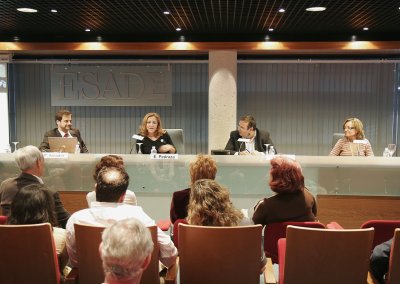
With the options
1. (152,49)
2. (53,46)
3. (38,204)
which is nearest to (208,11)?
(152,49)

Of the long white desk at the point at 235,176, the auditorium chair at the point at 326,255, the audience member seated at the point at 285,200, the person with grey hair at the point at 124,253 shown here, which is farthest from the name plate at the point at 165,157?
the person with grey hair at the point at 124,253


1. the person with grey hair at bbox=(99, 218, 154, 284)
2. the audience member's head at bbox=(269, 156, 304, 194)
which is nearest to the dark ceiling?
the audience member's head at bbox=(269, 156, 304, 194)

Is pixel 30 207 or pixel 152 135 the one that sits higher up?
pixel 152 135

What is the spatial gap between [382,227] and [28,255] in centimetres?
199

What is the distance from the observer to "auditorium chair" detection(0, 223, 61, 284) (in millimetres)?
2340

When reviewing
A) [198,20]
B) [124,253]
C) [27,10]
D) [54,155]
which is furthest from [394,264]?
[27,10]

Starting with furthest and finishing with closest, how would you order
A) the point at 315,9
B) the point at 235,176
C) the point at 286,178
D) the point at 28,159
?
the point at 315,9 → the point at 235,176 → the point at 28,159 → the point at 286,178

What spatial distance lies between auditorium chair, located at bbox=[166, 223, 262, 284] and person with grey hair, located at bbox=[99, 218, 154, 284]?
649mm

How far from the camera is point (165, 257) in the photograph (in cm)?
253

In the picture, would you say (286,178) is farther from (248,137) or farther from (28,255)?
(248,137)

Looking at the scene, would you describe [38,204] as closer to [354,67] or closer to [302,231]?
[302,231]

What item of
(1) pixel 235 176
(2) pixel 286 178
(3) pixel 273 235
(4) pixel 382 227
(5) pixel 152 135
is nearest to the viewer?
(4) pixel 382 227

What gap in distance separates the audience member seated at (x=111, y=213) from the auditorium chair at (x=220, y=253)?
133 mm

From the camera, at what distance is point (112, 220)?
8.23ft
